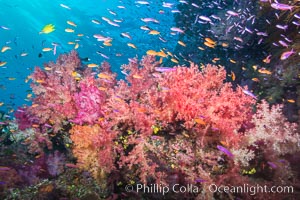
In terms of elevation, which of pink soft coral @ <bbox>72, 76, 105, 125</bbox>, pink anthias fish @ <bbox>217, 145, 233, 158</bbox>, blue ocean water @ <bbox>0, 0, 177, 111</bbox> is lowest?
pink anthias fish @ <bbox>217, 145, 233, 158</bbox>

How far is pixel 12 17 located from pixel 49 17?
7332 mm

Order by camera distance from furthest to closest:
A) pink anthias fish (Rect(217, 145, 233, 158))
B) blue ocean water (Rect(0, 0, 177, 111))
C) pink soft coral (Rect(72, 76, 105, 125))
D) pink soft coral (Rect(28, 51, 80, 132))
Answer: blue ocean water (Rect(0, 0, 177, 111)), pink soft coral (Rect(28, 51, 80, 132)), pink soft coral (Rect(72, 76, 105, 125)), pink anthias fish (Rect(217, 145, 233, 158))

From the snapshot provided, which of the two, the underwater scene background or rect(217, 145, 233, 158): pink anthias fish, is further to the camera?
the underwater scene background

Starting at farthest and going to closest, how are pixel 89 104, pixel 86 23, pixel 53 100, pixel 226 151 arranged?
pixel 86 23 → pixel 53 100 → pixel 89 104 → pixel 226 151

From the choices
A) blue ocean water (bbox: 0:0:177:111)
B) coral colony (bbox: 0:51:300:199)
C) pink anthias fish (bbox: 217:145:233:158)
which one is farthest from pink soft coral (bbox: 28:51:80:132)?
blue ocean water (bbox: 0:0:177:111)

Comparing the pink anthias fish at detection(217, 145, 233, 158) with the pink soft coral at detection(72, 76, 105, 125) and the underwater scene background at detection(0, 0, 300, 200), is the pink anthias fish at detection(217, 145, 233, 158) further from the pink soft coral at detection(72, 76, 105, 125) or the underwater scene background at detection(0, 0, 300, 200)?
the pink soft coral at detection(72, 76, 105, 125)

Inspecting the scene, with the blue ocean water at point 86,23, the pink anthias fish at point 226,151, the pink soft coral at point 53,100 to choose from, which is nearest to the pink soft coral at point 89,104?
the pink soft coral at point 53,100

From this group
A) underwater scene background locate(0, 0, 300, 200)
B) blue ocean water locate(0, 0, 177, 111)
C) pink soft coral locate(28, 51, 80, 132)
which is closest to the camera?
underwater scene background locate(0, 0, 300, 200)

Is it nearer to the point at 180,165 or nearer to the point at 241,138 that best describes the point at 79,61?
the point at 180,165

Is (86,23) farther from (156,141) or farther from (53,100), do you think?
(156,141)

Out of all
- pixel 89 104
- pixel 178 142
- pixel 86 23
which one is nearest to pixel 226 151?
pixel 178 142

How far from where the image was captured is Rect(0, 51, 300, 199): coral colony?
4012 millimetres

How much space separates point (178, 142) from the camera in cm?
431

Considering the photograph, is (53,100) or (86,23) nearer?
(53,100)
